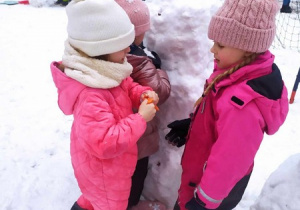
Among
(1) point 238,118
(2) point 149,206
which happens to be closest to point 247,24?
(1) point 238,118

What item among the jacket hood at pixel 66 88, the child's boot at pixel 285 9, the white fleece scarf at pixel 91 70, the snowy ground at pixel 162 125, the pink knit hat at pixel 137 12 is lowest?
the child's boot at pixel 285 9

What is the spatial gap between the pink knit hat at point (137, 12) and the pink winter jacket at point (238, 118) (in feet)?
1.99

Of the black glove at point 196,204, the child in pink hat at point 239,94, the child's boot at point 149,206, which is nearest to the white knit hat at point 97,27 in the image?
the child in pink hat at point 239,94

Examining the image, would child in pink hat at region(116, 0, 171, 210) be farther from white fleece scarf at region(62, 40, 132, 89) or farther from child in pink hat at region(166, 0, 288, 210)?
child in pink hat at region(166, 0, 288, 210)

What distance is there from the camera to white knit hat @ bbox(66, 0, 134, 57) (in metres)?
1.49

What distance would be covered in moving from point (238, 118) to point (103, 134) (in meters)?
0.66

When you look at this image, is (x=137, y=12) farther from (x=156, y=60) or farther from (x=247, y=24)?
(x=247, y=24)

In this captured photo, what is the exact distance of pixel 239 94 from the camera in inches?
54.0

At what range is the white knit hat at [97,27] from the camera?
149 cm

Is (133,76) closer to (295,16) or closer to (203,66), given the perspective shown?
(203,66)

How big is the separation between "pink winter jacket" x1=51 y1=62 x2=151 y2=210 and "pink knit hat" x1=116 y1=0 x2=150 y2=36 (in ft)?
1.17

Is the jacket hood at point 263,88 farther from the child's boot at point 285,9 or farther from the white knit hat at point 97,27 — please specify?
the child's boot at point 285,9

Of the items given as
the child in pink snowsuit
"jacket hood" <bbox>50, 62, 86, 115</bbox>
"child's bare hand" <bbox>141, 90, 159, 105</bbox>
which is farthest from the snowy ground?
"jacket hood" <bbox>50, 62, 86, 115</bbox>

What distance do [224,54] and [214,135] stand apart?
0.43 metres
